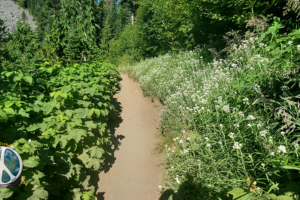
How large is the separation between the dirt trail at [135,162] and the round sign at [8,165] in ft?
8.45

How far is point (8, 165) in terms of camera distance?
1.14 metres

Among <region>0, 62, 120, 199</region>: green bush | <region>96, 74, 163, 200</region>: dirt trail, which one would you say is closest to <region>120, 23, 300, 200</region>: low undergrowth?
<region>96, 74, 163, 200</region>: dirt trail

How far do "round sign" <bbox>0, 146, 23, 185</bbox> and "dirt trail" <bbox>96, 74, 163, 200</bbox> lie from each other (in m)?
2.58

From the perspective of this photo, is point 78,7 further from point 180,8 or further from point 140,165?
point 140,165

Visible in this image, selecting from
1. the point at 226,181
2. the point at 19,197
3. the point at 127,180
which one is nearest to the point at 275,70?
the point at 226,181

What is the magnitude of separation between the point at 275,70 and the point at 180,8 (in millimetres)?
8750

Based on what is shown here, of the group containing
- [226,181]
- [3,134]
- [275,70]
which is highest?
[275,70]

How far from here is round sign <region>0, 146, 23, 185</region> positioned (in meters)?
1.10

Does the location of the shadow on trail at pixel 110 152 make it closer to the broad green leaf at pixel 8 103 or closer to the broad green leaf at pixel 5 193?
the broad green leaf at pixel 5 193

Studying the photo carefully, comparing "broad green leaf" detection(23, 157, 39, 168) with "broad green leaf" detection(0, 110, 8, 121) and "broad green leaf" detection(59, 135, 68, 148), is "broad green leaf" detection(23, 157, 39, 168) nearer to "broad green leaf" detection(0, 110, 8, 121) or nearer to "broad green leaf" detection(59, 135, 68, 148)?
"broad green leaf" detection(0, 110, 8, 121)

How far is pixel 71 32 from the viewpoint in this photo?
9812 mm

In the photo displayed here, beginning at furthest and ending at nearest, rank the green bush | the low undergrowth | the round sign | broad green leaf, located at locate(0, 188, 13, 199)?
the low undergrowth → the green bush → broad green leaf, located at locate(0, 188, 13, 199) → the round sign

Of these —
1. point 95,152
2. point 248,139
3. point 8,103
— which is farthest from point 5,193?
point 248,139

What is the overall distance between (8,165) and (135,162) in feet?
10.6
